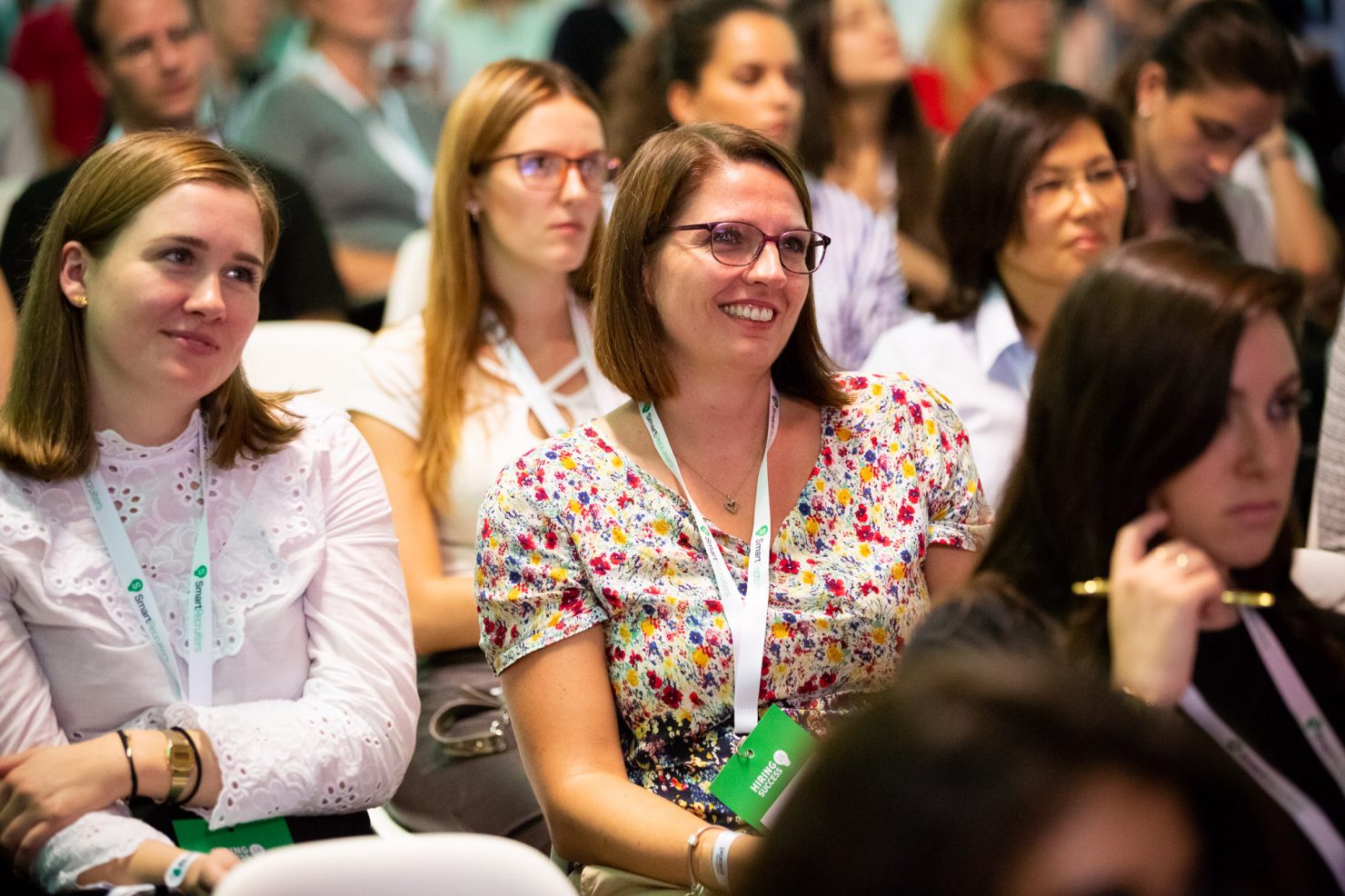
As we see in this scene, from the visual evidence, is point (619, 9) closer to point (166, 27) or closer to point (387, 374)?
point (166, 27)

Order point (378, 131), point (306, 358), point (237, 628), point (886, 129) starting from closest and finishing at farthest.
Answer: point (237, 628), point (306, 358), point (886, 129), point (378, 131)

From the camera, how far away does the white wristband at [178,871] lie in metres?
1.81

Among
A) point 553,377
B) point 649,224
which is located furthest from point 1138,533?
point 553,377

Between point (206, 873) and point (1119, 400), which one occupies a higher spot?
point (1119, 400)

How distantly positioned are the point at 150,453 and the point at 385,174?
8.77ft

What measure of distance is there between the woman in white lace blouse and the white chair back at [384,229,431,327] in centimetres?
135

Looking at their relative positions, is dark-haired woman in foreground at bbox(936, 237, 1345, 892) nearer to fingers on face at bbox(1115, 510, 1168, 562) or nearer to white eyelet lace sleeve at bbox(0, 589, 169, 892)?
fingers on face at bbox(1115, 510, 1168, 562)

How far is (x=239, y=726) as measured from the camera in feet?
6.61

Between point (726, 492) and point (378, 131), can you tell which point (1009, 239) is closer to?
point (726, 492)

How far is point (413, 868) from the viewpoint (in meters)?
1.50

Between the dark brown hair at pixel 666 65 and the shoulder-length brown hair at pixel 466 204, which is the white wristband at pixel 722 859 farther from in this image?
the dark brown hair at pixel 666 65

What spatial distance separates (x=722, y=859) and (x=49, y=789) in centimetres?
86

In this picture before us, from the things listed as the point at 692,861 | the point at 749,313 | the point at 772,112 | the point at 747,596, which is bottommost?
the point at 692,861

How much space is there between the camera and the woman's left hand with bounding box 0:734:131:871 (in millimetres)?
1884
